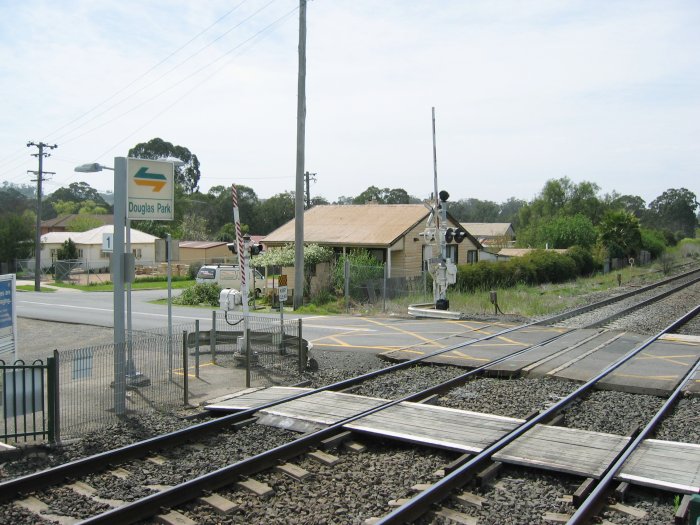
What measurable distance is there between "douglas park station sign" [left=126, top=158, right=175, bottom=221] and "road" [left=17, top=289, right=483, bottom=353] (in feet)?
18.4

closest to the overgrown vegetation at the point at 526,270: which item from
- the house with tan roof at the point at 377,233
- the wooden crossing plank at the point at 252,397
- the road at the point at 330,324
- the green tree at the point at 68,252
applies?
the house with tan roof at the point at 377,233

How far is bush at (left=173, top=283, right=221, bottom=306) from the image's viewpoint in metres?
31.3

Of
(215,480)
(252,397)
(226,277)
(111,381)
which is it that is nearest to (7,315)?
(111,381)

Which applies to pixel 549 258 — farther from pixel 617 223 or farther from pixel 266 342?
pixel 266 342

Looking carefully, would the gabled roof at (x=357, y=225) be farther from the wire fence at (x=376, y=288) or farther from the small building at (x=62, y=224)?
the small building at (x=62, y=224)

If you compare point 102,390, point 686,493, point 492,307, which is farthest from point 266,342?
A: point 492,307

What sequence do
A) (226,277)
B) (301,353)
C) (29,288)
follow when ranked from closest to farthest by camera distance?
(301,353) < (226,277) < (29,288)

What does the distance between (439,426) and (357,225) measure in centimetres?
2859

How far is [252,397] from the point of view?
10.7 meters

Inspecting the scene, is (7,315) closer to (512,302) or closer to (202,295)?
(512,302)

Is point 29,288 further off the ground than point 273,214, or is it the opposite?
point 273,214

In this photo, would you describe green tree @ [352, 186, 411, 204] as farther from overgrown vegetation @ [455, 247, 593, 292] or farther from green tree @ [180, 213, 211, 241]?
overgrown vegetation @ [455, 247, 593, 292]

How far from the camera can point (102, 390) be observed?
10211 mm

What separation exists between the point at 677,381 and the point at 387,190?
94644 mm
